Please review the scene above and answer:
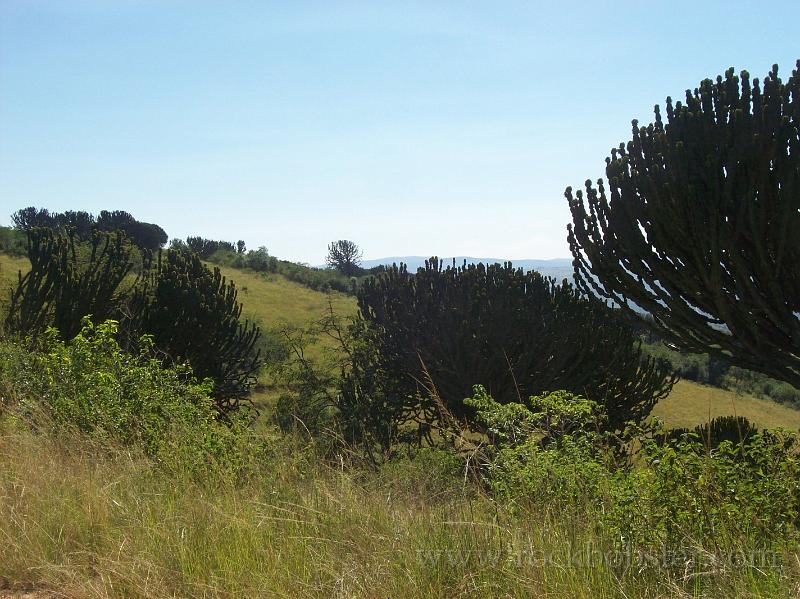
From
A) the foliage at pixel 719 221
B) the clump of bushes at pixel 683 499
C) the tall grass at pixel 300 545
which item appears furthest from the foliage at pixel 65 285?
the clump of bushes at pixel 683 499

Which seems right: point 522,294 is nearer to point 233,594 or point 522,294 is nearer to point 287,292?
point 233,594

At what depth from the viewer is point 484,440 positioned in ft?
14.9

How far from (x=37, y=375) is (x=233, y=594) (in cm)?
537

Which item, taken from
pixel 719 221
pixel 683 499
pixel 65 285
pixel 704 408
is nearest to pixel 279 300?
pixel 704 408

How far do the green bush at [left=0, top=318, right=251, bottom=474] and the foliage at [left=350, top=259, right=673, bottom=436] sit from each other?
321 inches

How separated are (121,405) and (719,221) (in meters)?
6.64

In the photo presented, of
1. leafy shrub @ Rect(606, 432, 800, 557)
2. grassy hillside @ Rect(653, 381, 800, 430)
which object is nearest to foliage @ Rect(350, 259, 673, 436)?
leafy shrub @ Rect(606, 432, 800, 557)

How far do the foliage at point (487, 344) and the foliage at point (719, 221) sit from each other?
19.8 ft

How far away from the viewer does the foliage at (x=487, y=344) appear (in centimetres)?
1567

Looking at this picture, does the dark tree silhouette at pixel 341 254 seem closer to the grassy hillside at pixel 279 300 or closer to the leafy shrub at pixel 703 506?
the grassy hillside at pixel 279 300

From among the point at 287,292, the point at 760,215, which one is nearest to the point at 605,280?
the point at 760,215

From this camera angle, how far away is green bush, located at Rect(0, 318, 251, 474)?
526 cm

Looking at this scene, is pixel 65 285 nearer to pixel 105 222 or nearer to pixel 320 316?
pixel 320 316

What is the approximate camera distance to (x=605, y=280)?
10.1 m
